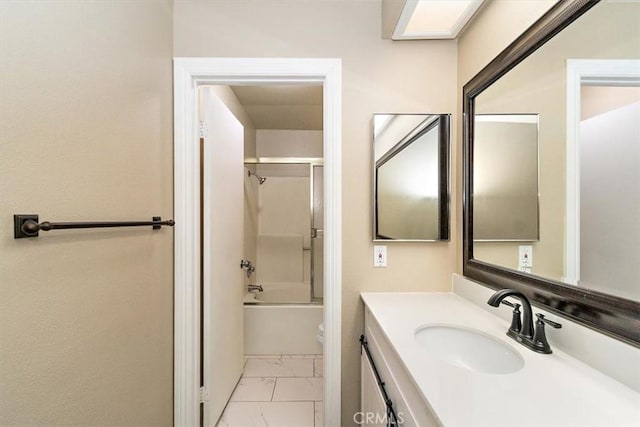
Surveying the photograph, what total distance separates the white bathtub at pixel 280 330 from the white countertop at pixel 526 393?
173cm

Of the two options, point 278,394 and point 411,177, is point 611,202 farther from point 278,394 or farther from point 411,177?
point 278,394

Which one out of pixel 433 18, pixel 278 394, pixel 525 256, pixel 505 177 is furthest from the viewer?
pixel 278 394

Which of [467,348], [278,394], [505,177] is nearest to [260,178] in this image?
[278,394]

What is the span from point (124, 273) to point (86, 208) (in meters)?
0.30

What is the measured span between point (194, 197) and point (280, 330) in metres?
1.63

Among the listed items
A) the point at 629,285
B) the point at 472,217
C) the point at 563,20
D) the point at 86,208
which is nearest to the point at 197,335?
the point at 86,208

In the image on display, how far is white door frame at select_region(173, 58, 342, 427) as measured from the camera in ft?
4.55

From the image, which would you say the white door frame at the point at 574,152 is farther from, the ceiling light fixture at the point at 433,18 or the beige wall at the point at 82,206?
the beige wall at the point at 82,206

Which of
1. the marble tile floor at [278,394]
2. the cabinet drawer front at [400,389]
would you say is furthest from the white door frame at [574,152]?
the marble tile floor at [278,394]

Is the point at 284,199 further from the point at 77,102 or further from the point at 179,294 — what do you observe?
the point at 77,102

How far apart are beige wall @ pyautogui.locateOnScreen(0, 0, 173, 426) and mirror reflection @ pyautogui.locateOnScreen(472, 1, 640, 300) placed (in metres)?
1.53

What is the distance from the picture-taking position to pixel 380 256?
4.75ft

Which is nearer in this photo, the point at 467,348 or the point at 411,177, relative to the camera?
the point at 467,348

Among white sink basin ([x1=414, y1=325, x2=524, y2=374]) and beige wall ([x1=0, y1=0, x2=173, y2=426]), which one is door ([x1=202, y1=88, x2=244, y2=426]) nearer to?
beige wall ([x1=0, y1=0, x2=173, y2=426])
